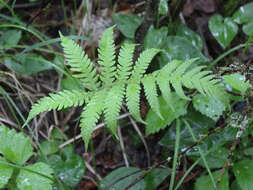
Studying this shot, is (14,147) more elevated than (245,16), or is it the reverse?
(245,16)

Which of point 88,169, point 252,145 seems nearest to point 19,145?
point 88,169

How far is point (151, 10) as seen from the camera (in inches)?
77.4

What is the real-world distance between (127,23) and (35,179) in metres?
1.43

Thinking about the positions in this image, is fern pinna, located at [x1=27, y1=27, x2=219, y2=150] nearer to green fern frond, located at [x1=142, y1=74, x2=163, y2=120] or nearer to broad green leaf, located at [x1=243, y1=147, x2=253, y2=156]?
green fern frond, located at [x1=142, y1=74, x2=163, y2=120]

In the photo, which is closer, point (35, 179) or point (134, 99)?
point (134, 99)

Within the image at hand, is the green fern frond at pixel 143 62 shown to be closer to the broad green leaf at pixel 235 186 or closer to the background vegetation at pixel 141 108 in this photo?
the background vegetation at pixel 141 108

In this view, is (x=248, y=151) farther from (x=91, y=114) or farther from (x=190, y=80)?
(x=91, y=114)

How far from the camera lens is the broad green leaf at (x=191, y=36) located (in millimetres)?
2137

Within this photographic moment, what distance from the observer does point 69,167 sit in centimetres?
188

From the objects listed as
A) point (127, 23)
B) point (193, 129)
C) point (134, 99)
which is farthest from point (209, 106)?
point (127, 23)

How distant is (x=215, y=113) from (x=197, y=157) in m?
0.33

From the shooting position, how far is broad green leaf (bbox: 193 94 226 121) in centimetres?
173

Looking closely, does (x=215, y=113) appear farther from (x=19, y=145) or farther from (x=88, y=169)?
(x=19, y=145)

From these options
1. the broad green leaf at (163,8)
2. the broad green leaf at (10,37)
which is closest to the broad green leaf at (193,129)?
the broad green leaf at (163,8)
